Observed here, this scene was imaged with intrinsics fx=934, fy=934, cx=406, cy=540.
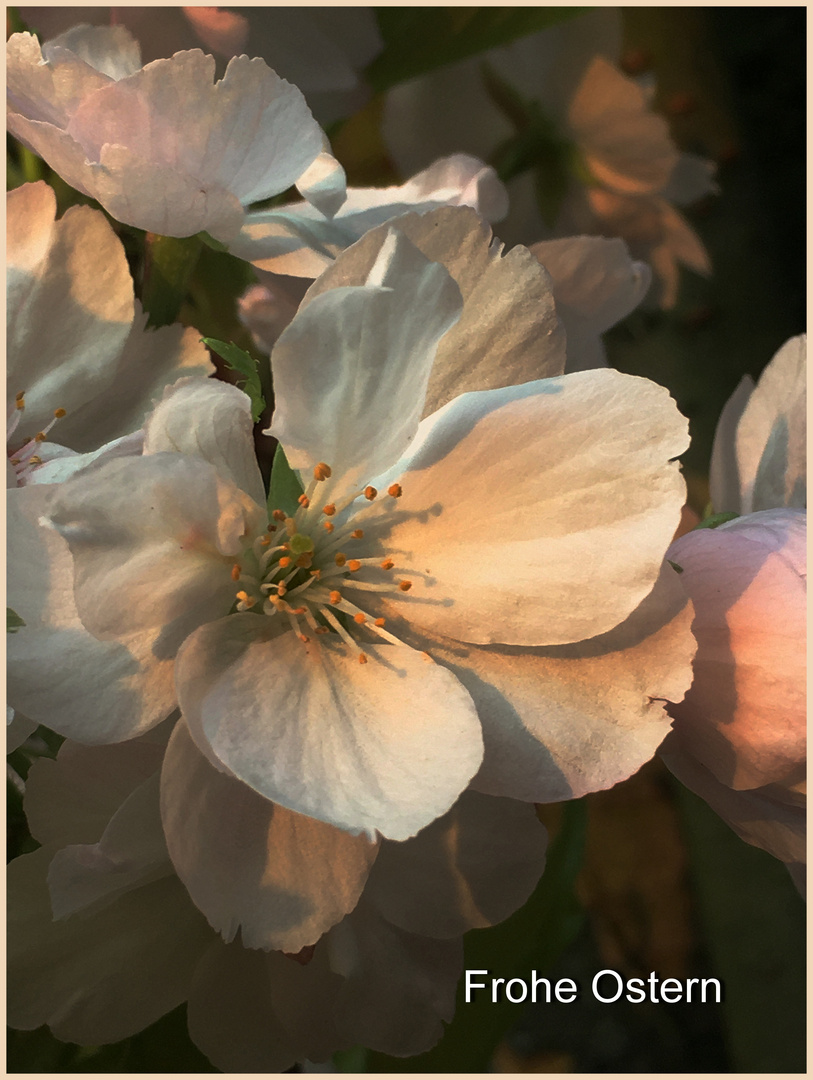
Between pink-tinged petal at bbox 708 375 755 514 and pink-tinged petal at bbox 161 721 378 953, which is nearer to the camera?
pink-tinged petal at bbox 161 721 378 953

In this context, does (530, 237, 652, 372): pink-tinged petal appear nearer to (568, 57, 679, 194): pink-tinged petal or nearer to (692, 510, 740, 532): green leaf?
(692, 510, 740, 532): green leaf

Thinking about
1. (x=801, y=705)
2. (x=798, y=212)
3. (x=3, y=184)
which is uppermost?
(x=3, y=184)

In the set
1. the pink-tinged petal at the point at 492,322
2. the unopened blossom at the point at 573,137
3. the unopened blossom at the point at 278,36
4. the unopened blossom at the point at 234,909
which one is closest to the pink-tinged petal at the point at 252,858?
the unopened blossom at the point at 234,909

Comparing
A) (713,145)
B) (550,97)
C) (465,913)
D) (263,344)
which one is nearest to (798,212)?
(713,145)

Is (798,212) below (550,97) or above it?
below

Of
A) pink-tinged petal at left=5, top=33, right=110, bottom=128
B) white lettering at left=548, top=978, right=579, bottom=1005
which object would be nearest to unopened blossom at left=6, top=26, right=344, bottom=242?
pink-tinged petal at left=5, top=33, right=110, bottom=128

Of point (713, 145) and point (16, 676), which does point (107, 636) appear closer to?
point (16, 676)

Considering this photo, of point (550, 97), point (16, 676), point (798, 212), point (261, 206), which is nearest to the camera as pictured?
point (16, 676)
